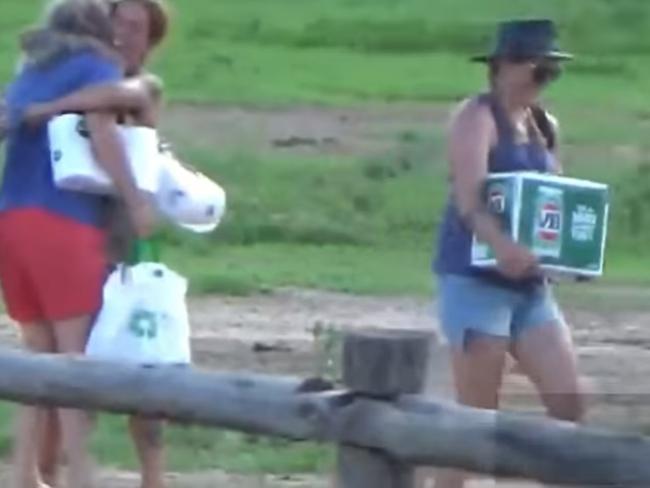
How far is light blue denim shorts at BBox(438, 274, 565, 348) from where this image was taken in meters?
8.27

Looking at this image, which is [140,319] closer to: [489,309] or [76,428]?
[76,428]

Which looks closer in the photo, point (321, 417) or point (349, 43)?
point (321, 417)

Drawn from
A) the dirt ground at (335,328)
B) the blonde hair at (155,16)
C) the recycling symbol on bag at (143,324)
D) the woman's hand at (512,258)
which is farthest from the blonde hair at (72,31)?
the dirt ground at (335,328)

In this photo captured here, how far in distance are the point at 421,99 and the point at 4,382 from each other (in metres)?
17.5

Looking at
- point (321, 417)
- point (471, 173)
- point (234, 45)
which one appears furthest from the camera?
point (234, 45)

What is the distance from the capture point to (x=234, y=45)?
27.4 metres

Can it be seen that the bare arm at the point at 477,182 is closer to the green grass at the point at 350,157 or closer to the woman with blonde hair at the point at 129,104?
the woman with blonde hair at the point at 129,104

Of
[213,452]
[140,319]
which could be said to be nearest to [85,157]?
[140,319]

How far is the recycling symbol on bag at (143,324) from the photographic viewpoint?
8.33 metres

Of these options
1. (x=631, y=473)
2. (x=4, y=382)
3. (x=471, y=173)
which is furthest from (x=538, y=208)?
(x=631, y=473)

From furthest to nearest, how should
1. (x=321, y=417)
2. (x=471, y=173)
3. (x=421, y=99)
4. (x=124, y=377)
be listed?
(x=421, y=99) < (x=471, y=173) < (x=124, y=377) < (x=321, y=417)

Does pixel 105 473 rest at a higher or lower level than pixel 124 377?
lower

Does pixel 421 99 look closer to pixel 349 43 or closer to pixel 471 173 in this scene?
pixel 349 43

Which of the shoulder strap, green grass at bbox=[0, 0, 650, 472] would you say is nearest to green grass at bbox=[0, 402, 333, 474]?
green grass at bbox=[0, 0, 650, 472]
